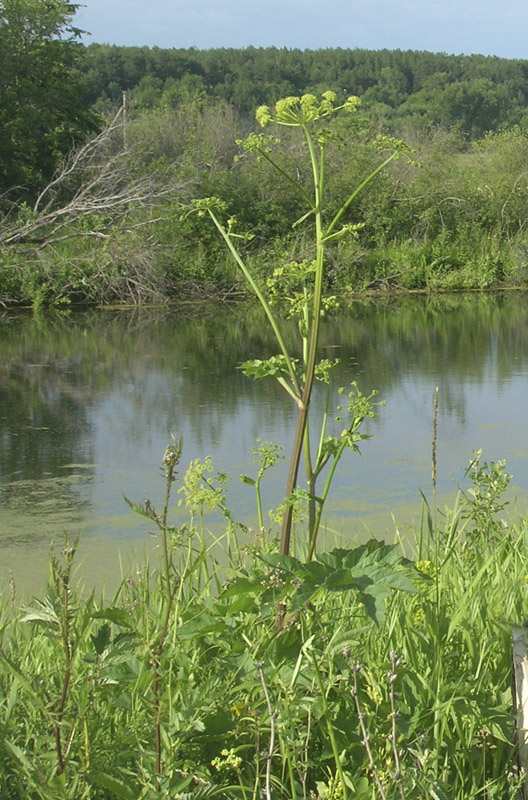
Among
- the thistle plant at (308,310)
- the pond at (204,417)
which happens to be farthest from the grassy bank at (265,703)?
the pond at (204,417)

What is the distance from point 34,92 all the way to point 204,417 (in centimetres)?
1164

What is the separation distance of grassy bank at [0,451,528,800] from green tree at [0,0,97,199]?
14420 mm

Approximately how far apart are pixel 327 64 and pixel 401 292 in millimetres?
51465

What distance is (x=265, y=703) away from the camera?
1493mm

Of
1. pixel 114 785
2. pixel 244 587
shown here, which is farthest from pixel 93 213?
pixel 114 785

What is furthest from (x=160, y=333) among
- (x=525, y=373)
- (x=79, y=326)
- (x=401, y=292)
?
(x=401, y=292)

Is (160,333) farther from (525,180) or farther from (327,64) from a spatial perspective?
(327,64)

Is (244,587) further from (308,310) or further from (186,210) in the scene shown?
(186,210)

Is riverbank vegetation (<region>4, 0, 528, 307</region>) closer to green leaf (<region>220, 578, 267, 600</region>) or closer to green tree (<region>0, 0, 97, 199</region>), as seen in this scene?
green tree (<region>0, 0, 97, 199</region>)

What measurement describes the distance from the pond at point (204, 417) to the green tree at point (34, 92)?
5.25m

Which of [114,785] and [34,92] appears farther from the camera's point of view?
[34,92]

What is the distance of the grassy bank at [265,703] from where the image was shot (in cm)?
134

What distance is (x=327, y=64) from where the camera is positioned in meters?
62.5

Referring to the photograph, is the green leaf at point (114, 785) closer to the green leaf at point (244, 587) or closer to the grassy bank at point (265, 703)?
the grassy bank at point (265, 703)
